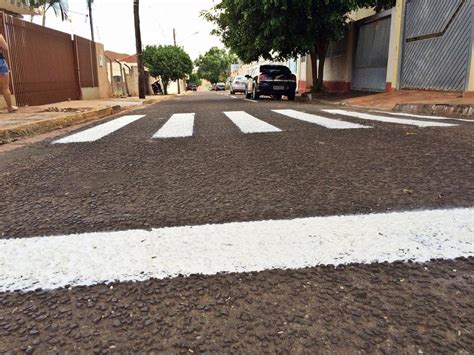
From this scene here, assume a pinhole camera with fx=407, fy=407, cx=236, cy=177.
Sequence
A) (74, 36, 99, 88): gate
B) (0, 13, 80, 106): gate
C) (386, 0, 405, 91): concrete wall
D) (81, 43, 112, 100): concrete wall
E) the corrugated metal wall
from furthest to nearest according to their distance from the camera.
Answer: (81, 43, 112, 100): concrete wall → (74, 36, 99, 88): gate → (386, 0, 405, 91): concrete wall → (0, 13, 80, 106): gate → the corrugated metal wall

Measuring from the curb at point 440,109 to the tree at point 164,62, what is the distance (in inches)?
1294

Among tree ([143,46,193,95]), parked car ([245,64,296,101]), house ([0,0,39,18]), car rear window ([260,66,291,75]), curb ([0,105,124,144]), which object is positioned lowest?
curb ([0,105,124,144])

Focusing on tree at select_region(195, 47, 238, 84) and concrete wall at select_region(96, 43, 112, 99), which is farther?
tree at select_region(195, 47, 238, 84)

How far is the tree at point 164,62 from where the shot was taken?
39938 mm

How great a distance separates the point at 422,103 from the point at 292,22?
802 centimetres

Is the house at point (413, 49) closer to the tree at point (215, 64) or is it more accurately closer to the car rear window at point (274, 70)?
the car rear window at point (274, 70)

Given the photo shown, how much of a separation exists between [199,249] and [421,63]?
39.1 ft

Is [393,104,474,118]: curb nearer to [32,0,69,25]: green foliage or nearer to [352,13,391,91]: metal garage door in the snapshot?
[352,13,391,91]: metal garage door

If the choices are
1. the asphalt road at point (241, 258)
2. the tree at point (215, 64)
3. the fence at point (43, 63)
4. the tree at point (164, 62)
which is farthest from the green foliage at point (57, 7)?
the tree at point (215, 64)

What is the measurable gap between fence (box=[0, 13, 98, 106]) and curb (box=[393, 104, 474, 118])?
998cm

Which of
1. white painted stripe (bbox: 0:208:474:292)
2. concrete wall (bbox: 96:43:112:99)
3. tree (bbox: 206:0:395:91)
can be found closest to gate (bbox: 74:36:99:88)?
concrete wall (bbox: 96:43:112:99)

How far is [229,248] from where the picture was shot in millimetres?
1660

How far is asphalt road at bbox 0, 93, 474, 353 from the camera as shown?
1141 mm

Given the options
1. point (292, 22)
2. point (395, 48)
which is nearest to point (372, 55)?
point (395, 48)
